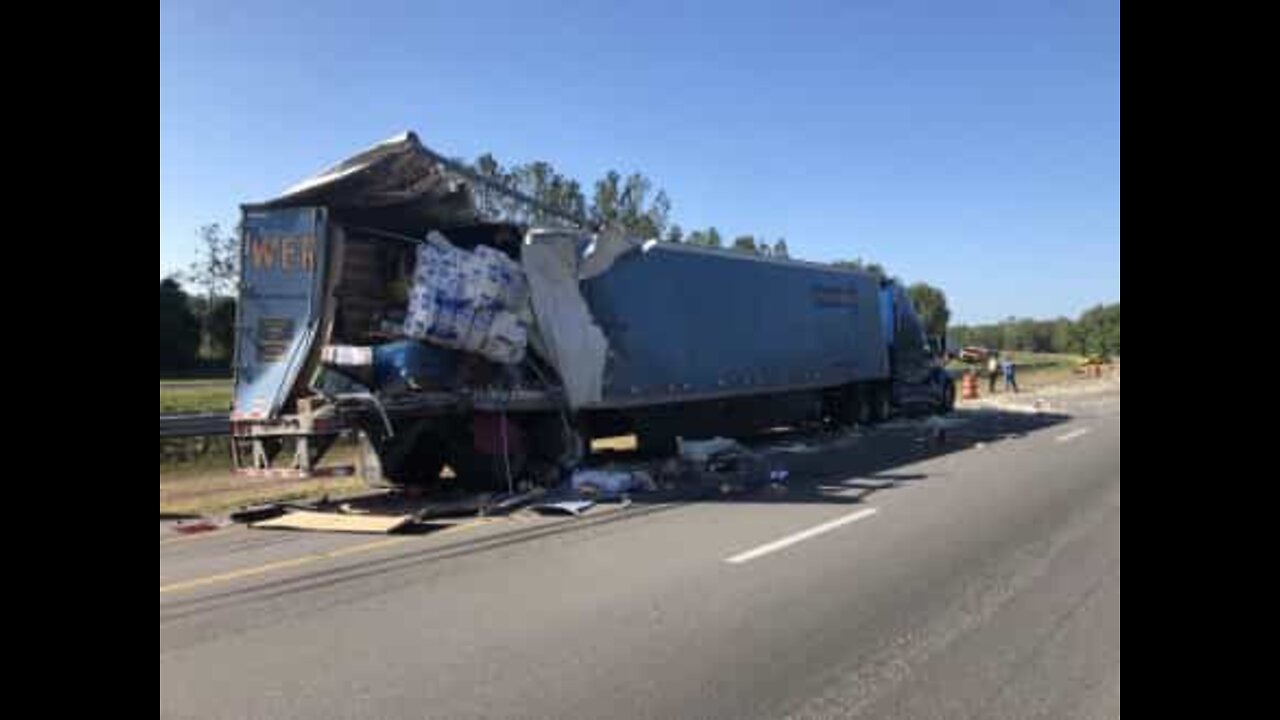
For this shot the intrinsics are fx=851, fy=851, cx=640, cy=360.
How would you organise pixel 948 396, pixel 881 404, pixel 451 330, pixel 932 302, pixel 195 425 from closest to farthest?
pixel 451 330
pixel 195 425
pixel 881 404
pixel 948 396
pixel 932 302

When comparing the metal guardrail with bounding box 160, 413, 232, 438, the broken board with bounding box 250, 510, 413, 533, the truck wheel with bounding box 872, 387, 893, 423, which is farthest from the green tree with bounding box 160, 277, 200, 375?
the broken board with bounding box 250, 510, 413, 533

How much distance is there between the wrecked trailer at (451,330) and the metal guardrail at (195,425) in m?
4.14

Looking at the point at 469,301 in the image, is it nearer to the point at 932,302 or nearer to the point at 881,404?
the point at 881,404

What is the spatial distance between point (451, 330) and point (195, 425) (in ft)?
20.3

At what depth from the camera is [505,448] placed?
33.6 feet

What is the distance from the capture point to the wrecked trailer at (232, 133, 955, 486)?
9.28 m

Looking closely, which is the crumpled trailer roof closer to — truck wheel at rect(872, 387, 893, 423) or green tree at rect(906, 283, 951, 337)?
truck wheel at rect(872, 387, 893, 423)

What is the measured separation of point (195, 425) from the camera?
1334cm

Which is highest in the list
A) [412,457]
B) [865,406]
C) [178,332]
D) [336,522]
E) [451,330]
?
[178,332]

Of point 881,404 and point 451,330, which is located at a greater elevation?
point 451,330

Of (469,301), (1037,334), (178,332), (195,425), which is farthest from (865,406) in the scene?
(1037,334)

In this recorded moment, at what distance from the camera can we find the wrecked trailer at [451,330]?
928 cm

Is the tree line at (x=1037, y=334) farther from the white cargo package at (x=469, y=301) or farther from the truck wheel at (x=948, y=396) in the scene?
the white cargo package at (x=469, y=301)
